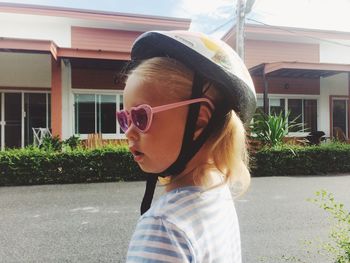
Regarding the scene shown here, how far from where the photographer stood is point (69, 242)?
458 centimetres

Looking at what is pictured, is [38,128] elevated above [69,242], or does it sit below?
above

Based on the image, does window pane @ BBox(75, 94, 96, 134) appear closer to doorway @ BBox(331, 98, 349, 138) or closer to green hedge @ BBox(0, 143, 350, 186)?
green hedge @ BBox(0, 143, 350, 186)

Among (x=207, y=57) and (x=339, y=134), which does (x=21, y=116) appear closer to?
(x=339, y=134)

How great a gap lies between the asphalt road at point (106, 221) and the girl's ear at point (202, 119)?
325 centimetres

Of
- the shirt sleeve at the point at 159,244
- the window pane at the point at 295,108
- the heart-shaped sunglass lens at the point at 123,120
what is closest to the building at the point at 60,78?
the window pane at the point at 295,108

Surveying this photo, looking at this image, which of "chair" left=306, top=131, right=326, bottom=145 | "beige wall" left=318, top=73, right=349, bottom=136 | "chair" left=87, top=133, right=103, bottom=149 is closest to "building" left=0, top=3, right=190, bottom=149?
"chair" left=87, top=133, right=103, bottom=149

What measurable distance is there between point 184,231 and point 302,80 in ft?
56.3

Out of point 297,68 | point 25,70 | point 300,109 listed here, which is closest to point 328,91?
point 300,109

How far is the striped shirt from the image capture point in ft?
2.67

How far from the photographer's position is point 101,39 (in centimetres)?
1548

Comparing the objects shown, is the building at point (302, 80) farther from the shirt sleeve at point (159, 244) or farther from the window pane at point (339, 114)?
the shirt sleeve at point (159, 244)

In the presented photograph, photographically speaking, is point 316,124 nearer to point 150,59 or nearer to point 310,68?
point 310,68

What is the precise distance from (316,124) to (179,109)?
1745 centimetres

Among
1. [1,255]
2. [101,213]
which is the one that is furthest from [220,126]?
[101,213]
